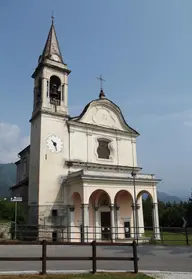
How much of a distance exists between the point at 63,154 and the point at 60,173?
1.79 m

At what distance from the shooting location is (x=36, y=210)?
23.2 m

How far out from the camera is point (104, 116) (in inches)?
1163

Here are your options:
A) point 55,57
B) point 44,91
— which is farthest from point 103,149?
point 55,57

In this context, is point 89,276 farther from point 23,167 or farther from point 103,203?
point 23,167

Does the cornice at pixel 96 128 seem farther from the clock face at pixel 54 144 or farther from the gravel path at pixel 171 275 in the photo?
the gravel path at pixel 171 275

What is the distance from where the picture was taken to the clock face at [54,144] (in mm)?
25016

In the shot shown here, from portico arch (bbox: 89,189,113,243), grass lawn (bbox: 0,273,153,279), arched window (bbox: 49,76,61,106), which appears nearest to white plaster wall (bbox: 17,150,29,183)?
arched window (bbox: 49,76,61,106)

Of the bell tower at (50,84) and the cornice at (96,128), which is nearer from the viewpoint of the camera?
the bell tower at (50,84)

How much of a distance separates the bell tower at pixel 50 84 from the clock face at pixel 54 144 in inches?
99.0

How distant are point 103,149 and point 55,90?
7.72 m

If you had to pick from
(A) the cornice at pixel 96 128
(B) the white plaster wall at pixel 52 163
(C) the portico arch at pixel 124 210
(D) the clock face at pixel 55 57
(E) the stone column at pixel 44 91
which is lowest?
(C) the portico arch at pixel 124 210

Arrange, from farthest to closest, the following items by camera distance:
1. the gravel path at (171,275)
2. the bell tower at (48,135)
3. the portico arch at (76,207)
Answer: the portico arch at (76,207)
the bell tower at (48,135)
the gravel path at (171,275)

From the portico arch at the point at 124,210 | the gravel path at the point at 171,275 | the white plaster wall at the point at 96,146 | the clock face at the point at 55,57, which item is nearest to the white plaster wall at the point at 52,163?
the white plaster wall at the point at 96,146

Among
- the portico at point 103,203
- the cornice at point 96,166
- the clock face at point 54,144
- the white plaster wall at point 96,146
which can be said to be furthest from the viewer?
the white plaster wall at point 96,146
